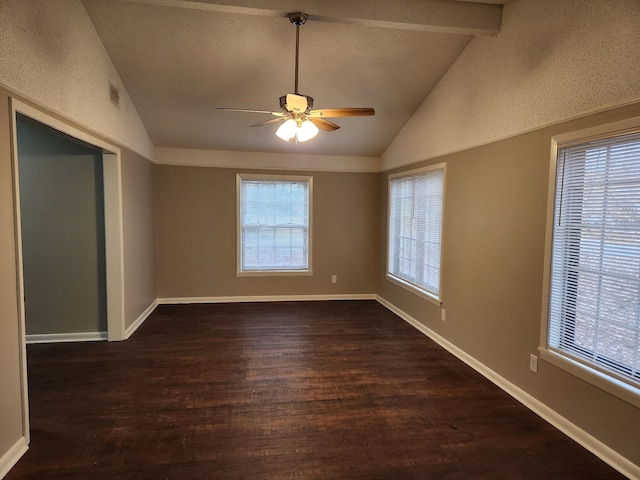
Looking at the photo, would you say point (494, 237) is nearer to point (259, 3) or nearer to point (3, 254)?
point (259, 3)

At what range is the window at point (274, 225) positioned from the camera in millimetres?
5695

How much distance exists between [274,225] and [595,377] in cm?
443

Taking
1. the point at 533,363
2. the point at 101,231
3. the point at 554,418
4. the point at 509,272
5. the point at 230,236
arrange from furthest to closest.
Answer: the point at 230,236
the point at 101,231
the point at 509,272
the point at 533,363
the point at 554,418

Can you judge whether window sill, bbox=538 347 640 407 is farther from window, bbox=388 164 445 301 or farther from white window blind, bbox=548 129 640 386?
window, bbox=388 164 445 301

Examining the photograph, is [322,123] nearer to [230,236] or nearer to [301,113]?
[301,113]

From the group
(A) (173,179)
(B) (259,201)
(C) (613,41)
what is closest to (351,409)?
(C) (613,41)

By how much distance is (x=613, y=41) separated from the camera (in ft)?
6.81

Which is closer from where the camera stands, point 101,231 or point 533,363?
point 533,363

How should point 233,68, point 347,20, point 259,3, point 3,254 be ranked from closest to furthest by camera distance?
point 3,254 → point 259,3 → point 347,20 → point 233,68

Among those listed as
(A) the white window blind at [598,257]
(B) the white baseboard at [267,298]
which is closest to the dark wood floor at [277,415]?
(A) the white window blind at [598,257]

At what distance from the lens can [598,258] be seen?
222cm

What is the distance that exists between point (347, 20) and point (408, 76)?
4.20ft

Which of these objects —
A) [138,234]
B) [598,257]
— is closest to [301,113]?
[598,257]

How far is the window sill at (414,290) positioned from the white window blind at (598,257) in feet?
5.22
